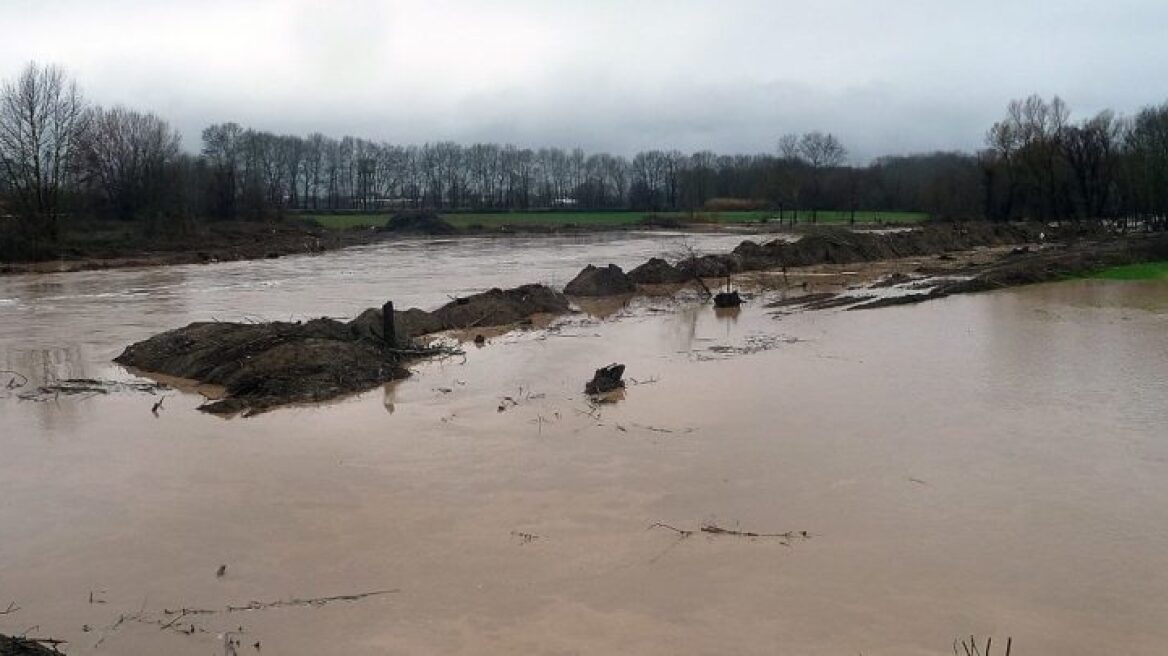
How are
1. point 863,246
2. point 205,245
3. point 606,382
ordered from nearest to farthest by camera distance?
1. point 606,382
2. point 863,246
3. point 205,245

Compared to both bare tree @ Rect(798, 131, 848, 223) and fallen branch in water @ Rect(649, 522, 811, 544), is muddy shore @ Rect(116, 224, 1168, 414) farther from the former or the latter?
bare tree @ Rect(798, 131, 848, 223)

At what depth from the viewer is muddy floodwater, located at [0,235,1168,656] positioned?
6.55 m

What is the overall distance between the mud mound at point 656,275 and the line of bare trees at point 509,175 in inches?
1239

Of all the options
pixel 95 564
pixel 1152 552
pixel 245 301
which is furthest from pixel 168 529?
pixel 245 301

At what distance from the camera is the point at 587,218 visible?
101 metres

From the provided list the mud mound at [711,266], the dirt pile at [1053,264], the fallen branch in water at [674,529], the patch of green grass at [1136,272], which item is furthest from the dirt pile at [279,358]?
the patch of green grass at [1136,272]

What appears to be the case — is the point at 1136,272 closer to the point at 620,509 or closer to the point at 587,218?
the point at 620,509

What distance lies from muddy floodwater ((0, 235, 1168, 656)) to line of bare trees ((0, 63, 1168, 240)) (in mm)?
37508

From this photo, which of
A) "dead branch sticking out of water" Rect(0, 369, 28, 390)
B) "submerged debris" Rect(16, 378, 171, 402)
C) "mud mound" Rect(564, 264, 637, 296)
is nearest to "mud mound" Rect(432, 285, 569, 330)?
"mud mound" Rect(564, 264, 637, 296)

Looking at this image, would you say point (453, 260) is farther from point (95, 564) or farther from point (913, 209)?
point (913, 209)

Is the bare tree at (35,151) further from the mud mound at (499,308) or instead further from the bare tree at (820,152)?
the bare tree at (820,152)

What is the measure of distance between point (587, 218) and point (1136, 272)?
7235 cm

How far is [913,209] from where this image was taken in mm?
100875

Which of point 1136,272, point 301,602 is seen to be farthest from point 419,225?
point 301,602
